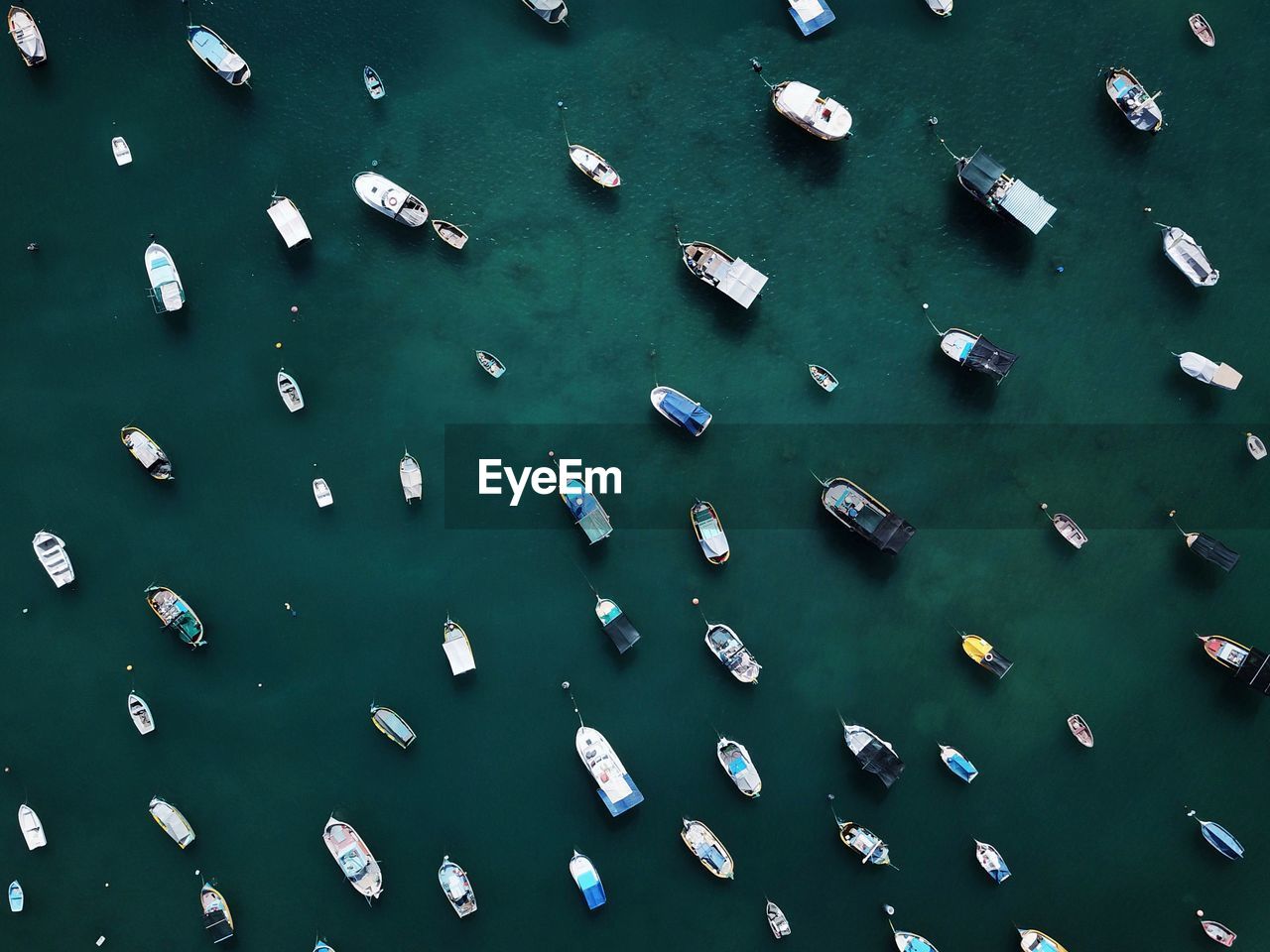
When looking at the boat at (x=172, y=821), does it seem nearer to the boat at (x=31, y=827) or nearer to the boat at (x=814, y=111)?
the boat at (x=31, y=827)

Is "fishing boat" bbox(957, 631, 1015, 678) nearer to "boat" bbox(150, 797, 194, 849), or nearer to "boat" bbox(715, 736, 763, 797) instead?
"boat" bbox(715, 736, 763, 797)

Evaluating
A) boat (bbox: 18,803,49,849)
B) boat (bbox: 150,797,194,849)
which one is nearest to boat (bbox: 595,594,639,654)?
boat (bbox: 150,797,194,849)

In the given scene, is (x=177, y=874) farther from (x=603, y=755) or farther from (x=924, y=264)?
(x=924, y=264)

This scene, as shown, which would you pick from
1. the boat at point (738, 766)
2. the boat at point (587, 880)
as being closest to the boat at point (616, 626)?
the boat at point (738, 766)

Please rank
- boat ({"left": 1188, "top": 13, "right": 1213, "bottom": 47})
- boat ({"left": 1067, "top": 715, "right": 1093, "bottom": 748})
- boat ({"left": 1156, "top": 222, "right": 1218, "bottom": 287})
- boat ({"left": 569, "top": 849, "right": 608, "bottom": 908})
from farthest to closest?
boat ({"left": 1188, "top": 13, "right": 1213, "bottom": 47}) → boat ({"left": 1067, "top": 715, "right": 1093, "bottom": 748}) → boat ({"left": 1156, "top": 222, "right": 1218, "bottom": 287}) → boat ({"left": 569, "top": 849, "right": 608, "bottom": 908})

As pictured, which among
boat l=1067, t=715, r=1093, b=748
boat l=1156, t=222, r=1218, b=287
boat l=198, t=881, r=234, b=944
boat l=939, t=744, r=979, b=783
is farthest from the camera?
boat l=1067, t=715, r=1093, b=748

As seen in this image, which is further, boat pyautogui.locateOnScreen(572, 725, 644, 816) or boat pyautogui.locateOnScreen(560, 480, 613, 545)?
boat pyautogui.locateOnScreen(560, 480, 613, 545)

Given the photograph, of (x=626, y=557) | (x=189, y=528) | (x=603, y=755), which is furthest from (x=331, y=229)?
(x=603, y=755)

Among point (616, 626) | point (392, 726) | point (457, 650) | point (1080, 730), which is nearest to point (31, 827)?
point (392, 726)
